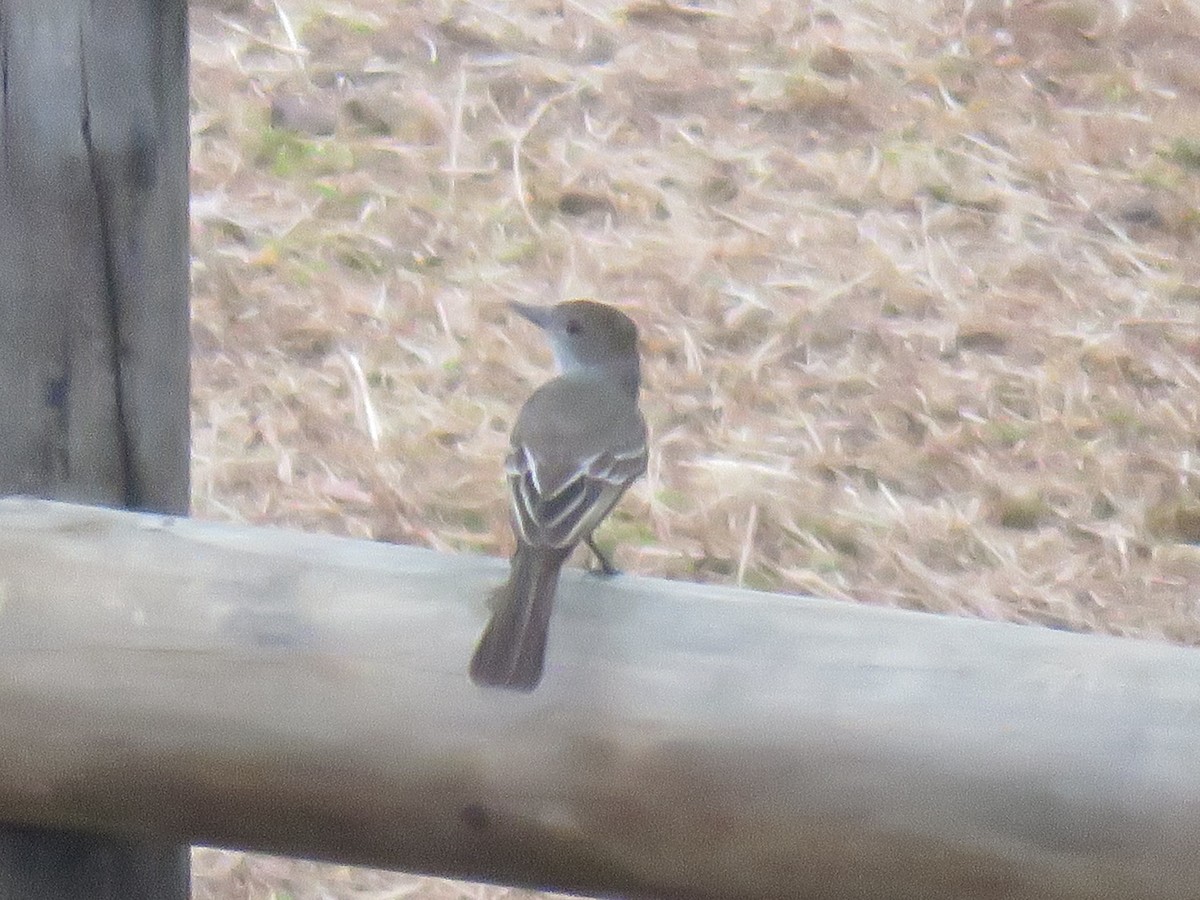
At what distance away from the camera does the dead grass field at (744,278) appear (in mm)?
5734

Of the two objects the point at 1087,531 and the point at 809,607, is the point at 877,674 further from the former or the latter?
the point at 1087,531

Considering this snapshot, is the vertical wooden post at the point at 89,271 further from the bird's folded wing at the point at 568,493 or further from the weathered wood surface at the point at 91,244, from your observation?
the bird's folded wing at the point at 568,493

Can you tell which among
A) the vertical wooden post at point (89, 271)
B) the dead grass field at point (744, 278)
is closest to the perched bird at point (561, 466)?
the vertical wooden post at point (89, 271)

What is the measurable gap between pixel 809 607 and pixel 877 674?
13cm

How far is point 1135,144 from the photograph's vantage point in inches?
307

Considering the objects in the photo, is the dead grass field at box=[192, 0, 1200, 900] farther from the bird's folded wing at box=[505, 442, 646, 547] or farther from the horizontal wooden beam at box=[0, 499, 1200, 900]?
the horizontal wooden beam at box=[0, 499, 1200, 900]

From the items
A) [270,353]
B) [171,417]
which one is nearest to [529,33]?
[270,353]

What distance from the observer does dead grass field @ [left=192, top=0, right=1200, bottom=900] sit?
226 inches

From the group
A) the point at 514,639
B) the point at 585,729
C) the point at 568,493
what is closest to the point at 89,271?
the point at 514,639

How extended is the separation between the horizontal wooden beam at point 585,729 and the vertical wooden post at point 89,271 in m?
0.17

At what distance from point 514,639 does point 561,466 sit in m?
1.34

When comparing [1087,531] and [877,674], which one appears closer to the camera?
[877,674]

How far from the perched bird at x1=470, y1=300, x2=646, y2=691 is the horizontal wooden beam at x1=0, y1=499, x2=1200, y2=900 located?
0.04 metres

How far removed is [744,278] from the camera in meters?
6.93
